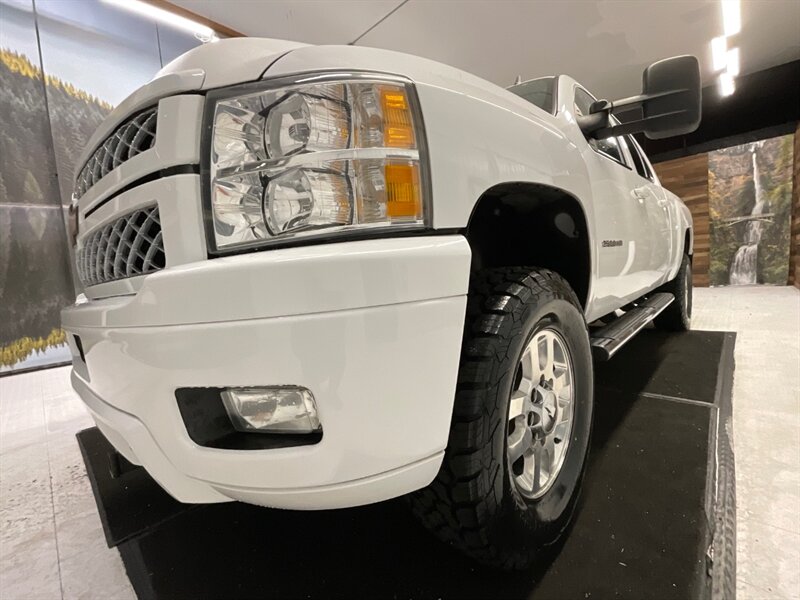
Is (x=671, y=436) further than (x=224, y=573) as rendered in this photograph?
Yes

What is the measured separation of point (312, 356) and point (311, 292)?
0.10 meters

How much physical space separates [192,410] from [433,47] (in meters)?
5.54

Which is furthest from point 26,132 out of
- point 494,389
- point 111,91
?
point 494,389

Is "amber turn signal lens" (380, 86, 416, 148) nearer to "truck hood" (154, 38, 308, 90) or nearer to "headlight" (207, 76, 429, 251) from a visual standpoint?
"headlight" (207, 76, 429, 251)

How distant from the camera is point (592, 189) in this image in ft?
4.41

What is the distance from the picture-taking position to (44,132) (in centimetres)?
384

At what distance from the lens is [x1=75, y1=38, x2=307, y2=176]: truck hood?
0.74m

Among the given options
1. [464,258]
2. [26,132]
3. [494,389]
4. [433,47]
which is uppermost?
[433,47]

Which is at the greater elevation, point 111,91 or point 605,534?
point 111,91

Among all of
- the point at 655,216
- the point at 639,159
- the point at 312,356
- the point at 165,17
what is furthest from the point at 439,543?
the point at 165,17

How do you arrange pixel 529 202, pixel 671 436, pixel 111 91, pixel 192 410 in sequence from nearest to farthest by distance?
pixel 192 410 < pixel 529 202 < pixel 671 436 < pixel 111 91

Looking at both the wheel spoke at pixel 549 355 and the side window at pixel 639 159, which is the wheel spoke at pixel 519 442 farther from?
the side window at pixel 639 159

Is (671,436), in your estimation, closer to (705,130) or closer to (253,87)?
(253,87)

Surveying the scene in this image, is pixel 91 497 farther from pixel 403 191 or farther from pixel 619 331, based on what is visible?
pixel 619 331
